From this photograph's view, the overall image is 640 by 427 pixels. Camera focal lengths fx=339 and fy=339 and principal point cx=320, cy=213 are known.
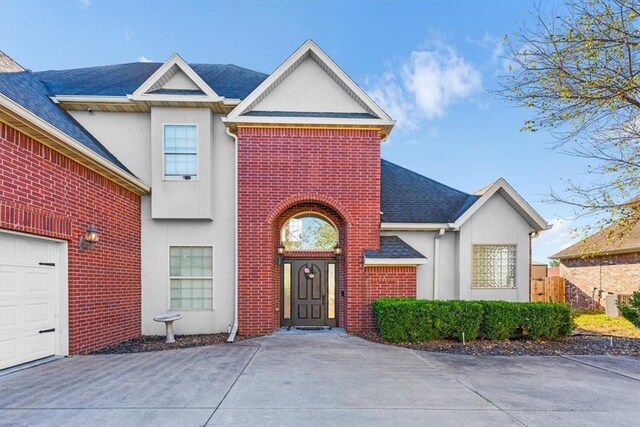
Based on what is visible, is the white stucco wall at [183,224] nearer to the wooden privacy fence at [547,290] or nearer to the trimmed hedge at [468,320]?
the trimmed hedge at [468,320]

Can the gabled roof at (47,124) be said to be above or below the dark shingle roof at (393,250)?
above

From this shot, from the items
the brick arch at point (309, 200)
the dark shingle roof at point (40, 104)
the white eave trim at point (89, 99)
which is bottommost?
the brick arch at point (309, 200)

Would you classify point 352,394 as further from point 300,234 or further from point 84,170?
point 84,170

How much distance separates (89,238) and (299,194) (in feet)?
15.7

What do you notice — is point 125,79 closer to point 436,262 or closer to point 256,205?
point 256,205

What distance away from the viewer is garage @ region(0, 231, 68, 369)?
18.3 feet

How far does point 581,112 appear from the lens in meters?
7.18

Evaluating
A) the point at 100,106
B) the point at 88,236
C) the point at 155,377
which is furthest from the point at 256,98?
the point at 155,377

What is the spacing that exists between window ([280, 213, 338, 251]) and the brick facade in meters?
13.6

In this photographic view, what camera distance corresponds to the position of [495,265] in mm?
A: 9820

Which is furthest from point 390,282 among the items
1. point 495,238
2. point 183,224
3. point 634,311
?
point 634,311

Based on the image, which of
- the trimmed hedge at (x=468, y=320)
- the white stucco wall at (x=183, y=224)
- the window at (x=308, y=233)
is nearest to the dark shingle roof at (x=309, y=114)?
the white stucco wall at (x=183, y=224)

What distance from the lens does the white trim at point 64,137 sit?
5020 mm

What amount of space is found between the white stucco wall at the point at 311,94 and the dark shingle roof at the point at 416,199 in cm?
295
